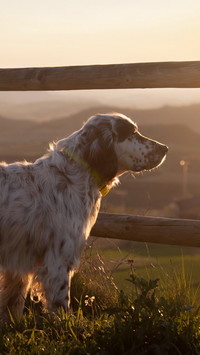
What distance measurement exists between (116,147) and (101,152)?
0.18 m

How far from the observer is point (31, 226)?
4.31 m

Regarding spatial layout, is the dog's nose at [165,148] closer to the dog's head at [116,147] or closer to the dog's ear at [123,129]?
the dog's head at [116,147]

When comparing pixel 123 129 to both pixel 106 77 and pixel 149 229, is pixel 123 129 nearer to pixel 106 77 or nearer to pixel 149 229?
pixel 106 77

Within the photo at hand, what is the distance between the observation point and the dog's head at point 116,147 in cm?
449

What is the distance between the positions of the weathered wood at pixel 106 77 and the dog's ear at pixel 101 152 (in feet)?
1.81

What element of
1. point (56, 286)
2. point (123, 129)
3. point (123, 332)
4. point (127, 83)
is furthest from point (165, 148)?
point (123, 332)

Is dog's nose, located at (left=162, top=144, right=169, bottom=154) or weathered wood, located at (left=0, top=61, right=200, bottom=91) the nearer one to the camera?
weathered wood, located at (left=0, top=61, right=200, bottom=91)

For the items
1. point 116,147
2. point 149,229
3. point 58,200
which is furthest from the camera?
point 149,229

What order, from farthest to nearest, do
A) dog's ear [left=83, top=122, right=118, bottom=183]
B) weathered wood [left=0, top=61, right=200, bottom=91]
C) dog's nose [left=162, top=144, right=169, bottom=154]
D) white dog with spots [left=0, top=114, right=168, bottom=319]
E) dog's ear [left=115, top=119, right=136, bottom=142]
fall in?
dog's nose [left=162, top=144, right=169, bottom=154] < weathered wood [left=0, top=61, right=200, bottom=91] < dog's ear [left=115, top=119, right=136, bottom=142] < dog's ear [left=83, top=122, right=118, bottom=183] < white dog with spots [left=0, top=114, right=168, bottom=319]

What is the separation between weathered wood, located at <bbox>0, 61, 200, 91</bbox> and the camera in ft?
15.7

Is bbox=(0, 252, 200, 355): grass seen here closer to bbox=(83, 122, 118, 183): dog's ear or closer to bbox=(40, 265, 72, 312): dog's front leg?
bbox=(40, 265, 72, 312): dog's front leg

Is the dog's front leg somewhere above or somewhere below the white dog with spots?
below

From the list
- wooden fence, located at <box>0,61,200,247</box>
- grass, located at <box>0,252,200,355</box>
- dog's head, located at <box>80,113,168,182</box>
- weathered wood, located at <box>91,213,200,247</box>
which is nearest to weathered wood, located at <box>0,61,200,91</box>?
wooden fence, located at <box>0,61,200,247</box>

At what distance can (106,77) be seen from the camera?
4984 mm
